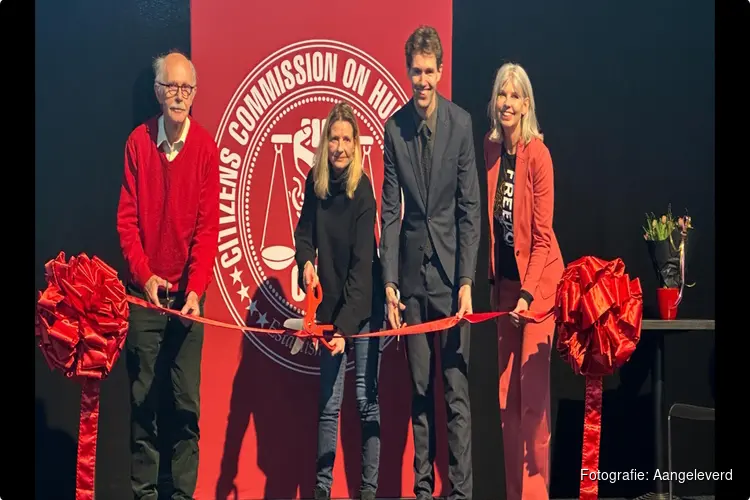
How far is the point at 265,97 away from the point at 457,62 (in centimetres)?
108

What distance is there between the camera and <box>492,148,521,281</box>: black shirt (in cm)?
512

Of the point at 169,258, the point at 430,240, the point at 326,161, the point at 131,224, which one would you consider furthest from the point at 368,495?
the point at 131,224

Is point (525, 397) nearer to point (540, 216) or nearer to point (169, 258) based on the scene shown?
point (540, 216)

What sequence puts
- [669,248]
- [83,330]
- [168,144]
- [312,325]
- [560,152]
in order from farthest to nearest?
[560,152] < [669,248] < [168,144] < [312,325] < [83,330]

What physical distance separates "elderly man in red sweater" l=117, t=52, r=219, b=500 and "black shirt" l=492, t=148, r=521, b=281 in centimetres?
153

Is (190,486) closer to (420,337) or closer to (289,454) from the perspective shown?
(289,454)

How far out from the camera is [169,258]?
5078mm

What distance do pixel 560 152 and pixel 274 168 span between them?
1.62 metres

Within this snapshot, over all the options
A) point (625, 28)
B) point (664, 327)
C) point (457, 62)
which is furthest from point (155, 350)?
point (625, 28)

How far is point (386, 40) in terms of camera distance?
532 centimetres

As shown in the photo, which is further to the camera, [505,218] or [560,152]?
[560,152]

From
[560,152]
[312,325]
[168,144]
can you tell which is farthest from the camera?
[560,152]

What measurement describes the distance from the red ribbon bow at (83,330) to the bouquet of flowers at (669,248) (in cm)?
286

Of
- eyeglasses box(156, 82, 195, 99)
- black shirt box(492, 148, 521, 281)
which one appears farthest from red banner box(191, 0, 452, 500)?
black shirt box(492, 148, 521, 281)
